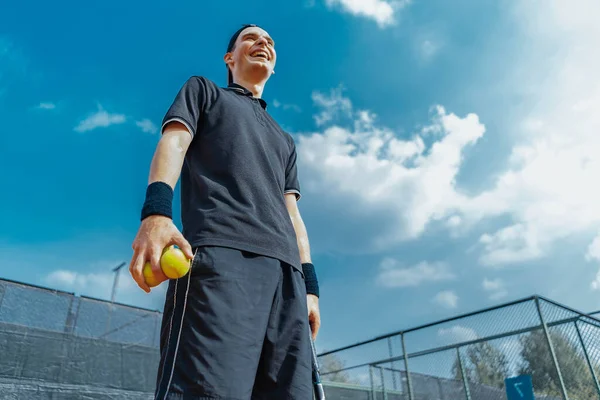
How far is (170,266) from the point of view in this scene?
3.61 feet

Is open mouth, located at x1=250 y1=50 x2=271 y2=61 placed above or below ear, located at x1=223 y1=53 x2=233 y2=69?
below

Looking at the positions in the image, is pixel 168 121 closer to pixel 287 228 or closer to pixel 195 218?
pixel 195 218

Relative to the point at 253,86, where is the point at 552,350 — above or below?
below

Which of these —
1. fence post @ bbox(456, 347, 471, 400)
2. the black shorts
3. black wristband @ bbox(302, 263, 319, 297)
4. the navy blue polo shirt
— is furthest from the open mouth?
fence post @ bbox(456, 347, 471, 400)

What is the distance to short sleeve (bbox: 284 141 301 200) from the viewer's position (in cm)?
209

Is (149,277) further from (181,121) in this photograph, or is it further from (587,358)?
(587,358)

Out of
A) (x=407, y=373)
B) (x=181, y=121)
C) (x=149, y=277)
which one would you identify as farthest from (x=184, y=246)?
(x=407, y=373)

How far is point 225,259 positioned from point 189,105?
0.64 m

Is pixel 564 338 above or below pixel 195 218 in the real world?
above

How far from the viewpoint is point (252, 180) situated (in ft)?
5.13

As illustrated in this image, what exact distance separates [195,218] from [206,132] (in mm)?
399

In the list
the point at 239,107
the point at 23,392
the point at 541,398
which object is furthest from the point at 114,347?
the point at 239,107

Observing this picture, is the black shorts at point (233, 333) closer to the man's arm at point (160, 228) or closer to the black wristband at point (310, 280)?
the man's arm at point (160, 228)

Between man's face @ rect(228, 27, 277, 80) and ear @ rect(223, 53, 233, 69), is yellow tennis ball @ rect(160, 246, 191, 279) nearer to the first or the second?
man's face @ rect(228, 27, 277, 80)
